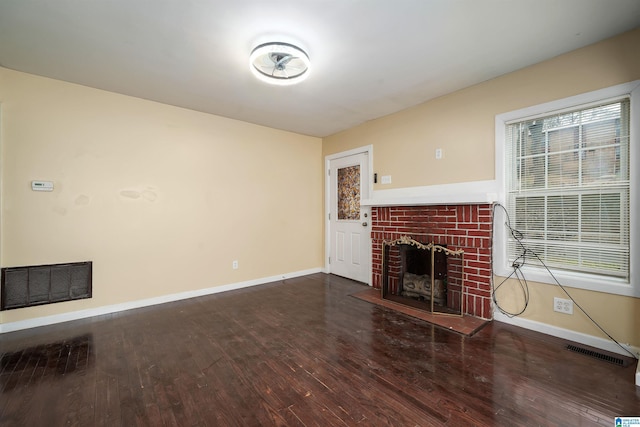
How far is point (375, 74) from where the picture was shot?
2.72m

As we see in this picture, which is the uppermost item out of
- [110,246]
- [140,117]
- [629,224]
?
[140,117]

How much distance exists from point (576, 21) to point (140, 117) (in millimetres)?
4384

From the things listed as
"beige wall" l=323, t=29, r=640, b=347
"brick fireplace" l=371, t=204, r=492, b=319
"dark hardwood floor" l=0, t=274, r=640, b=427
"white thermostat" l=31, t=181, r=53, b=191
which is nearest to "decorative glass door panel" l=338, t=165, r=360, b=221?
"beige wall" l=323, t=29, r=640, b=347

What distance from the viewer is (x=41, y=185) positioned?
2.76 meters

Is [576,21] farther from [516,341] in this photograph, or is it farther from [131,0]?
[131,0]

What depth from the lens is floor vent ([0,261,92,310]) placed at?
2621 mm

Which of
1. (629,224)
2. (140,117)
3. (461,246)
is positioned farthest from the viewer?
(140,117)

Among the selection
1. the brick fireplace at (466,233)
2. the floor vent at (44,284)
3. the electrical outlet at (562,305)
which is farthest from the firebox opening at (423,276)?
the floor vent at (44,284)

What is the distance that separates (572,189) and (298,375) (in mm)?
2923

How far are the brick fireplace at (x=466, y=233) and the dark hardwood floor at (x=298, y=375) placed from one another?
32 centimetres

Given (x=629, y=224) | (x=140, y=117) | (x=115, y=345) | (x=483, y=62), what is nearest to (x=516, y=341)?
(x=629, y=224)

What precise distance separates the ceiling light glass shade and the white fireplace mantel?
6.49 feet

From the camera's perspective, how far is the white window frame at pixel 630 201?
2.10 metres

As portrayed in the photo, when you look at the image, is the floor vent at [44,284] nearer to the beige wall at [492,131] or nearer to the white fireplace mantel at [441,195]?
the white fireplace mantel at [441,195]
